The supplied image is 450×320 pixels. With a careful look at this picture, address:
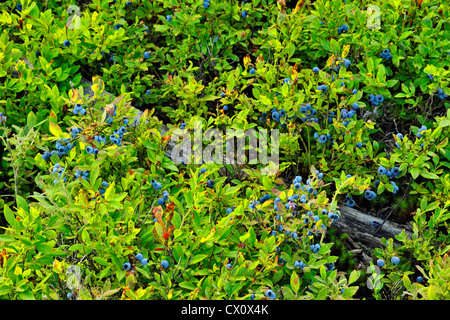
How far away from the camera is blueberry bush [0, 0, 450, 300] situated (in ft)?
6.25

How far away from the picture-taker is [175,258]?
1902 mm

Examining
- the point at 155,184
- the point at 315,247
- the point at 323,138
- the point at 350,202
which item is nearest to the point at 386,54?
the point at 323,138

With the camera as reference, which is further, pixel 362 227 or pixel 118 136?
pixel 362 227

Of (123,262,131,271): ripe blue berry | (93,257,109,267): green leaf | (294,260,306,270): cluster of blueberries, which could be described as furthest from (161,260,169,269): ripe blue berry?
(294,260,306,270): cluster of blueberries

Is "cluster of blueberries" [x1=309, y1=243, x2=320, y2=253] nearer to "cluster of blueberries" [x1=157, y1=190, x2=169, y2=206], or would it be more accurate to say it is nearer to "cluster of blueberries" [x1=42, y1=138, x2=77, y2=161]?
"cluster of blueberries" [x1=157, y1=190, x2=169, y2=206]

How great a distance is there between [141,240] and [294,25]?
1.96 metres

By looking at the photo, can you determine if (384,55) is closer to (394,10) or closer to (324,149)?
(394,10)

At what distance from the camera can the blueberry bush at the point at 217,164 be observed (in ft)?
6.25

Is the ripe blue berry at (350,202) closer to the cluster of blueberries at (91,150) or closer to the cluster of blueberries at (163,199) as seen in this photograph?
the cluster of blueberries at (163,199)

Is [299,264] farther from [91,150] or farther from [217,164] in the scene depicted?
[91,150]

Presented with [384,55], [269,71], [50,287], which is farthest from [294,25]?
[50,287]

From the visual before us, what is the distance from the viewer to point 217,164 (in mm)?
2533

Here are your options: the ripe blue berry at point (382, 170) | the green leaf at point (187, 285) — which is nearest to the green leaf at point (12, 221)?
the green leaf at point (187, 285)
